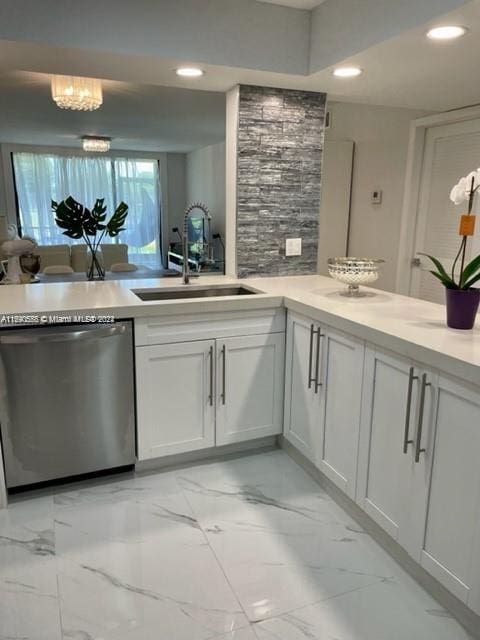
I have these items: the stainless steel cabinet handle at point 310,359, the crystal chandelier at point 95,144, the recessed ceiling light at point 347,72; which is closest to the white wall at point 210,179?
the crystal chandelier at point 95,144

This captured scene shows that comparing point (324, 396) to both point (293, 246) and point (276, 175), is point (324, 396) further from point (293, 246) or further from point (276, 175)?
point (276, 175)

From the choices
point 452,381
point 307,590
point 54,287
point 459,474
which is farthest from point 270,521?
point 54,287

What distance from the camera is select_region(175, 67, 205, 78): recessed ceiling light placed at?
2.34 metres

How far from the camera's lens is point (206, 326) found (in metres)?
2.27

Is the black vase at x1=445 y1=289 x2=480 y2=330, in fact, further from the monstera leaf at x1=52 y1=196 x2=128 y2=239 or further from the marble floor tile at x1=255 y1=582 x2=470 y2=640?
the monstera leaf at x1=52 y1=196 x2=128 y2=239

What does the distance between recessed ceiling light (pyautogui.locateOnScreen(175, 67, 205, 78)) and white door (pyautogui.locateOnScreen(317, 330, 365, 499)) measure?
1453 mm

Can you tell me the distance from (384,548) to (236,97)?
7.70 ft

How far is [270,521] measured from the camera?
6.58ft

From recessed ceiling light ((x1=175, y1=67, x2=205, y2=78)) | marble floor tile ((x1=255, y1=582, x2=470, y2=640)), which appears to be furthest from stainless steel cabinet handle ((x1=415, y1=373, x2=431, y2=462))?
recessed ceiling light ((x1=175, y1=67, x2=205, y2=78))

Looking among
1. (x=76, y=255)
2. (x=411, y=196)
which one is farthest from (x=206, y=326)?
(x=76, y=255)

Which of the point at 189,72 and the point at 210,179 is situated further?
the point at 210,179

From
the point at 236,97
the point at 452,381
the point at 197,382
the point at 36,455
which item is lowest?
the point at 36,455

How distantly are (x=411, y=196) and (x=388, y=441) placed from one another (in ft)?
8.16

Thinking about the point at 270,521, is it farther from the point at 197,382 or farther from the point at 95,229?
the point at 95,229
